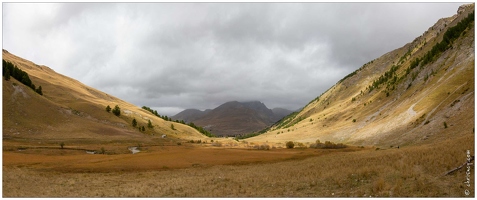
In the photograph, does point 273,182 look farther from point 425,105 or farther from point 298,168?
point 425,105

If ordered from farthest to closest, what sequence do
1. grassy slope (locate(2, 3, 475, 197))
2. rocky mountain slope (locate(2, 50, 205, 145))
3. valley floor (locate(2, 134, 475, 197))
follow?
1. rocky mountain slope (locate(2, 50, 205, 145))
2. grassy slope (locate(2, 3, 475, 197))
3. valley floor (locate(2, 134, 475, 197))

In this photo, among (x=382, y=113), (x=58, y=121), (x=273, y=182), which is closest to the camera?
(x=273, y=182)

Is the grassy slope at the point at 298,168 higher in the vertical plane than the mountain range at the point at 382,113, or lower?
lower

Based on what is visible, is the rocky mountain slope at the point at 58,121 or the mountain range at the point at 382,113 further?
the rocky mountain slope at the point at 58,121

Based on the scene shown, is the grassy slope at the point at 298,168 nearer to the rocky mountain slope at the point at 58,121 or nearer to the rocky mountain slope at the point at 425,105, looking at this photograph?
the rocky mountain slope at the point at 425,105

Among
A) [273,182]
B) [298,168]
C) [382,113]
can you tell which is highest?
[382,113]

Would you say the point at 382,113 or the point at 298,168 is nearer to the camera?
the point at 298,168

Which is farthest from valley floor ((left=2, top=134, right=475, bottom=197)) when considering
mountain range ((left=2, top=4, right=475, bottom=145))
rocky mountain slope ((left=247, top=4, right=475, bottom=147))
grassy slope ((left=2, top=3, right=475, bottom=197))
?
rocky mountain slope ((left=247, top=4, right=475, bottom=147))

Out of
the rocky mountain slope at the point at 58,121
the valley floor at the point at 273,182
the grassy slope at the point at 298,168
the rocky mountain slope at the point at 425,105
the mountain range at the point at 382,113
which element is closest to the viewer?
the valley floor at the point at 273,182

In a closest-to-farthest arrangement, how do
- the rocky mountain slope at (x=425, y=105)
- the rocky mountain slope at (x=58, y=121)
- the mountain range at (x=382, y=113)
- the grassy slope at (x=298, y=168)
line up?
the grassy slope at (x=298, y=168), the rocky mountain slope at (x=425, y=105), the mountain range at (x=382, y=113), the rocky mountain slope at (x=58, y=121)

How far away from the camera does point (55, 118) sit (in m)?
92.6

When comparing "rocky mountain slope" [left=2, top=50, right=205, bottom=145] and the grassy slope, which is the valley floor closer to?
the grassy slope

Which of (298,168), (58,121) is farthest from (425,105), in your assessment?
(58,121)

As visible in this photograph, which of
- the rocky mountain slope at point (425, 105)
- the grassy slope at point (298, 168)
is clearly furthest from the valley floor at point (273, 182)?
the rocky mountain slope at point (425, 105)
